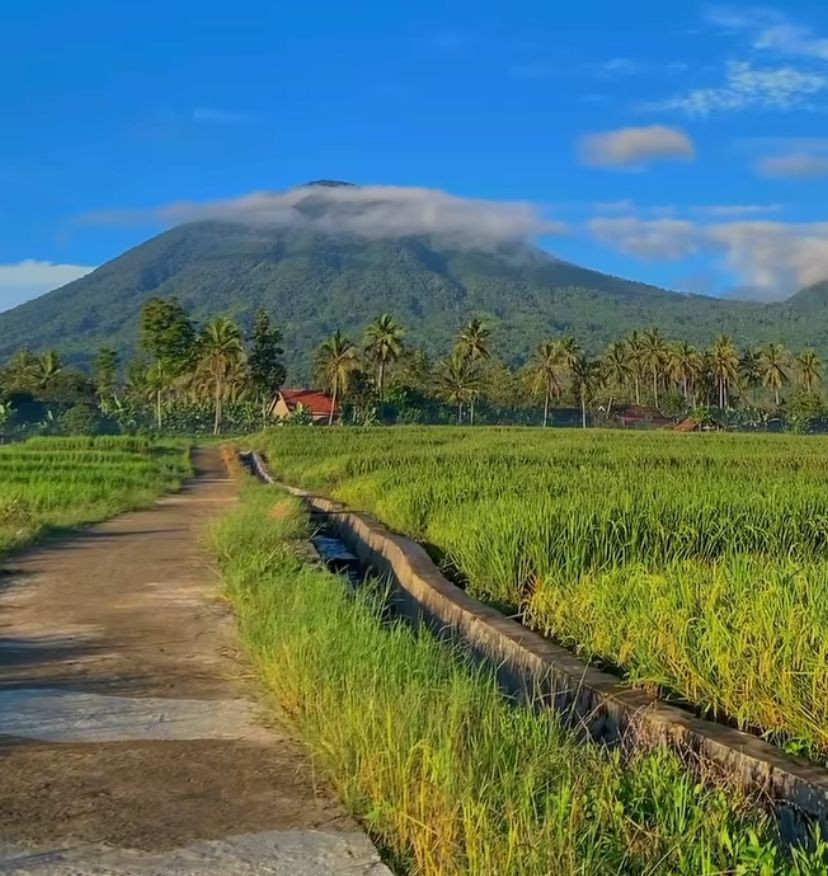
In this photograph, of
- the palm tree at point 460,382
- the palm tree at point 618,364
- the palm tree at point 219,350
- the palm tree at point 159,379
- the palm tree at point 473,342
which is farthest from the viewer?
the palm tree at point 618,364

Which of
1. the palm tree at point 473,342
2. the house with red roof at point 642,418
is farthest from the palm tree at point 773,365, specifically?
the palm tree at point 473,342

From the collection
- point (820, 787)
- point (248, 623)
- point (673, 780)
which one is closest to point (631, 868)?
point (673, 780)

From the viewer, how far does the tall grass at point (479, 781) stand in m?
2.88

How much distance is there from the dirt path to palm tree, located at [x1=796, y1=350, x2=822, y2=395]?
87.7m

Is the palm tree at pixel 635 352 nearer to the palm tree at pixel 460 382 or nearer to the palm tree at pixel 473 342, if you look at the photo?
the palm tree at pixel 460 382

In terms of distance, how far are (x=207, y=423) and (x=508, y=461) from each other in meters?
60.6

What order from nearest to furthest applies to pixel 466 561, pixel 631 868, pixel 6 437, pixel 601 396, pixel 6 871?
pixel 631 868, pixel 6 871, pixel 466 561, pixel 6 437, pixel 601 396

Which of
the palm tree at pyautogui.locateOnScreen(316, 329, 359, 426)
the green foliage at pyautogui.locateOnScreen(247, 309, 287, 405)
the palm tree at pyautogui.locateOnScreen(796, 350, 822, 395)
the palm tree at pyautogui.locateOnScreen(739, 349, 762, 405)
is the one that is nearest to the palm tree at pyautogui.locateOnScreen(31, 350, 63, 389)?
the green foliage at pyautogui.locateOnScreen(247, 309, 287, 405)

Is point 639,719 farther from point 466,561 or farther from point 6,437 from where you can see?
point 6,437

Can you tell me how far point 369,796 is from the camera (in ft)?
12.5

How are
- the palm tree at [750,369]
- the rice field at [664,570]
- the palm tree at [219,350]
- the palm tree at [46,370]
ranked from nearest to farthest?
the rice field at [664,570] → the palm tree at [219,350] → the palm tree at [46,370] → the palm tree at [750,369]

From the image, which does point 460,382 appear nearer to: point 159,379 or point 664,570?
point 159,379

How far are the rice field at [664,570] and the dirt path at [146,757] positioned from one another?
1847mm

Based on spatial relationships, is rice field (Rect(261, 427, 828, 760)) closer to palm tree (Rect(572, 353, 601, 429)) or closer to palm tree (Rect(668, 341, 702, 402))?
palm tree (Rect(572, 353, 601, 429))
